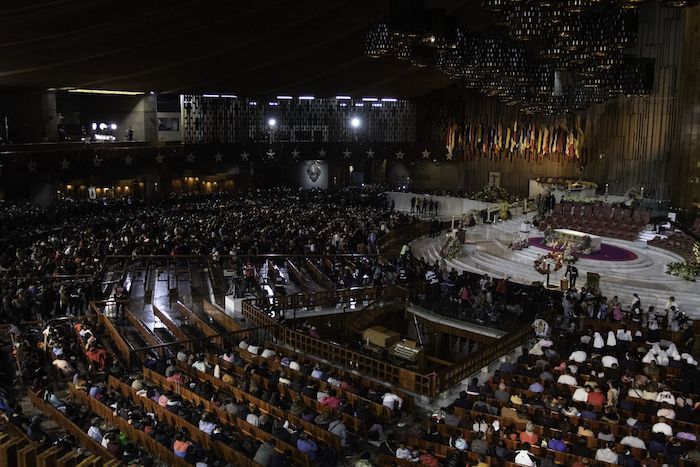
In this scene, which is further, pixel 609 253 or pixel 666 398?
pixel 609 253

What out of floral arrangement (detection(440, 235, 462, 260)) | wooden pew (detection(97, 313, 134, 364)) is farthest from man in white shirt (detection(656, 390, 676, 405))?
floral arrangement (detection(440, 235, 462, 260))

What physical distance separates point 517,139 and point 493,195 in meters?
3.58

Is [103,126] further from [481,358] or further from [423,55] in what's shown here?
[481,358]

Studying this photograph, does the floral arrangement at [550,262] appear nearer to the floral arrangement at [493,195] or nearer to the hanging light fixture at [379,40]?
the hanging light fixture at [379,40]

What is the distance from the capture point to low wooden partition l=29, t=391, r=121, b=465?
8.60 m

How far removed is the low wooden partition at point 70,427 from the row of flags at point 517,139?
29.6 m

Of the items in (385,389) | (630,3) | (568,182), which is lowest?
(385,389)

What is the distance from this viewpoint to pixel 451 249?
2270cm

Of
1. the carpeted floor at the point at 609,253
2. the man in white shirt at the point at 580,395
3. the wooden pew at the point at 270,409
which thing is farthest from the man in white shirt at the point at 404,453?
the carpeted floor at the point at 609,253

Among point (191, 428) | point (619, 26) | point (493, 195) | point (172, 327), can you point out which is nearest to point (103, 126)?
point (493, 195)

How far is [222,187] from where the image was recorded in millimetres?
40781

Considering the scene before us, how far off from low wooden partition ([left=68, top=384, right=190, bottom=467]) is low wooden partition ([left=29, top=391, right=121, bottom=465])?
57cm

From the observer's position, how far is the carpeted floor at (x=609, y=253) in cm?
2064

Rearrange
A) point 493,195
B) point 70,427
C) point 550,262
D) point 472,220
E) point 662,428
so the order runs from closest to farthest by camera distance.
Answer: point 662,428
point 70,427
point 550,262
point 472,220
point 493,195
